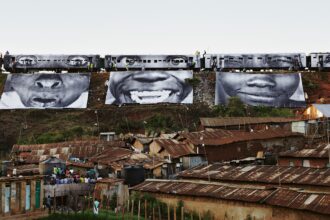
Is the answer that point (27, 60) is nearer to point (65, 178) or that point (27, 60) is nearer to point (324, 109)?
point (324, 109)

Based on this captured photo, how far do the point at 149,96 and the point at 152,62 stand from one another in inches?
270

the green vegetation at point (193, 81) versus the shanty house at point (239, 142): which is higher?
the green vegetation at point (193, 81)

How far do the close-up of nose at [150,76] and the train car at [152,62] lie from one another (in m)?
3.11

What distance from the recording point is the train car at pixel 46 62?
5066 cm

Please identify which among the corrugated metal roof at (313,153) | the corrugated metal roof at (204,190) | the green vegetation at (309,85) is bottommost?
the corrugated metal roof at (204,190)

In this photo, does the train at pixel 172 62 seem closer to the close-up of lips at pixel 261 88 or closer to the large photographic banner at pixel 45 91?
the large photographic banner at pixel 45 91

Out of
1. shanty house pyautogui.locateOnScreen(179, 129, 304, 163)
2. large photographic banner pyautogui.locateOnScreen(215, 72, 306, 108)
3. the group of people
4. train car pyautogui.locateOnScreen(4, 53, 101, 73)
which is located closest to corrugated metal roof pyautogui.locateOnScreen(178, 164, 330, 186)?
the group of people

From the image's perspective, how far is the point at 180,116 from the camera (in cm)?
4038

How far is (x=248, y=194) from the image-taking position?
43.4 feet

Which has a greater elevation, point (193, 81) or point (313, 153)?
point (193, 81)

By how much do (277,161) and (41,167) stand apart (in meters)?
10.3

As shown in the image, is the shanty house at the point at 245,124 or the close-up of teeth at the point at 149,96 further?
the close-up of teeth at the point at 149,96

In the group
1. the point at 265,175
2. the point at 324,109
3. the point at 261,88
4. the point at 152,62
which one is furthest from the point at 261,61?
the point at 265,175

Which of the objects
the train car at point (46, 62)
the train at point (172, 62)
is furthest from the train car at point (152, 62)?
the train car at point (46, 62)
